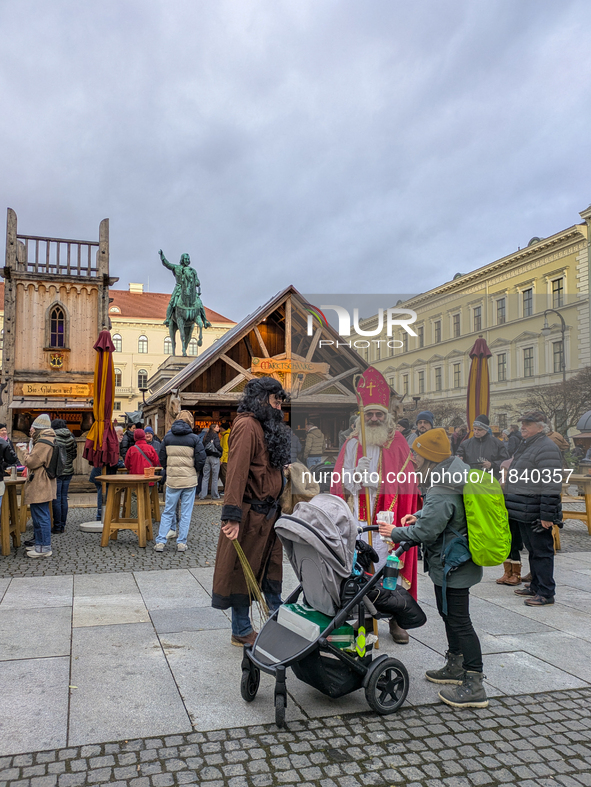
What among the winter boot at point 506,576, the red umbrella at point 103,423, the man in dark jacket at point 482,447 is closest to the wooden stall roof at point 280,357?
the red umbrella at point 103,423

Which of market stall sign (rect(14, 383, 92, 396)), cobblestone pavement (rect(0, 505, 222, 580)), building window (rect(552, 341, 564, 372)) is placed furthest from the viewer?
market stall sign (rect(14, 383, 92, 396))

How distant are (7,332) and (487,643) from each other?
1678cm

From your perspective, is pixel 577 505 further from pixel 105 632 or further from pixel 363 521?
pixel 105 632

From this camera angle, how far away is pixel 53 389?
1838cm

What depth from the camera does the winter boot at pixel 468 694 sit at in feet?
12.3

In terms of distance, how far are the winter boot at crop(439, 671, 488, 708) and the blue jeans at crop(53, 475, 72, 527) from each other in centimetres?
758

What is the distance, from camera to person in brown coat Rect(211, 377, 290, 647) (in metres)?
4.31

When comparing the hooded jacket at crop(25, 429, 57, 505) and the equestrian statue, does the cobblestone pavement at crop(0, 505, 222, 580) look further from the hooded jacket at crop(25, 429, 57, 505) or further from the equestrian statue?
the equestrian statue

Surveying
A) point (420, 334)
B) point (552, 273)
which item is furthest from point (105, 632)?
point (552, 273)

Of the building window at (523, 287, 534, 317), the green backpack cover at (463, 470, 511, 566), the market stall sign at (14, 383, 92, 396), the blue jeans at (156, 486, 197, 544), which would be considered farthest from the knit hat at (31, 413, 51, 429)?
the market stall sign at (14, 383, 92, 396)

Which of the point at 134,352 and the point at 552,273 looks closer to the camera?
the point at 552,273

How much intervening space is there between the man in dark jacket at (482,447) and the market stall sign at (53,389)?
1341cm

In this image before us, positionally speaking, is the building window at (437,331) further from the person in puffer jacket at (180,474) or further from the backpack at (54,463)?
the backpack at (54,463)

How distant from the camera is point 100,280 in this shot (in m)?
18.7
